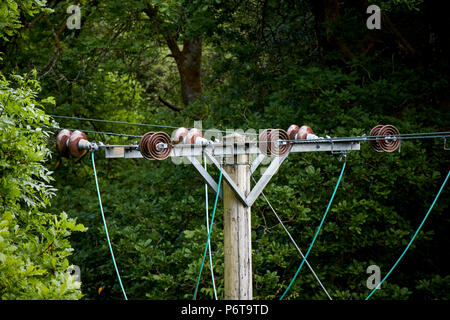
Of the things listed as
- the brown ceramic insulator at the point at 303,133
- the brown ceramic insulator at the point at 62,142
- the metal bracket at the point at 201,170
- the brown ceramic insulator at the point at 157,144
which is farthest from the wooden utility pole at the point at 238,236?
the brown ceramic insulator at the point at 62,142

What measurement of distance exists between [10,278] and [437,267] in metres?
6.59

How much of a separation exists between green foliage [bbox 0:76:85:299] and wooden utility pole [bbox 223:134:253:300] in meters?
1.35

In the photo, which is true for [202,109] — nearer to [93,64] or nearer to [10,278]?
[93,64]

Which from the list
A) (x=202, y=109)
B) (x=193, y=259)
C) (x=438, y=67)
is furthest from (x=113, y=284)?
(x=438, y=67)

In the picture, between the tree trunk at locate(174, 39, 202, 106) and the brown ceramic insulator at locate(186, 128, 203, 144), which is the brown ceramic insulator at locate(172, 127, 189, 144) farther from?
the tree trunk at locate(174, 39, 202, 106)

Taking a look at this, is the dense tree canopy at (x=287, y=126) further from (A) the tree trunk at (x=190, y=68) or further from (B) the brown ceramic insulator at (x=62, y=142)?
(A) the tree trunk at (x=190, y=68)

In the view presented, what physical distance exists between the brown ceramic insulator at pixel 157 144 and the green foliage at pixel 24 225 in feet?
2.43

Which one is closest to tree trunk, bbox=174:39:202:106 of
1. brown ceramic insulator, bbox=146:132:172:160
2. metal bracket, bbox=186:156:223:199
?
metal bracket, bbox=186:156:223:199

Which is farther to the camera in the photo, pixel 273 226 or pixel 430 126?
pixel 430 126

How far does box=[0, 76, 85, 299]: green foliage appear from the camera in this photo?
2.90 meters

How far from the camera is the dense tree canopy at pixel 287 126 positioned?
22.8 feet

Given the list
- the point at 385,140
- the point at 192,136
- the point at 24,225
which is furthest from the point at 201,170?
the point at 385,140

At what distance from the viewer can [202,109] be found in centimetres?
947
